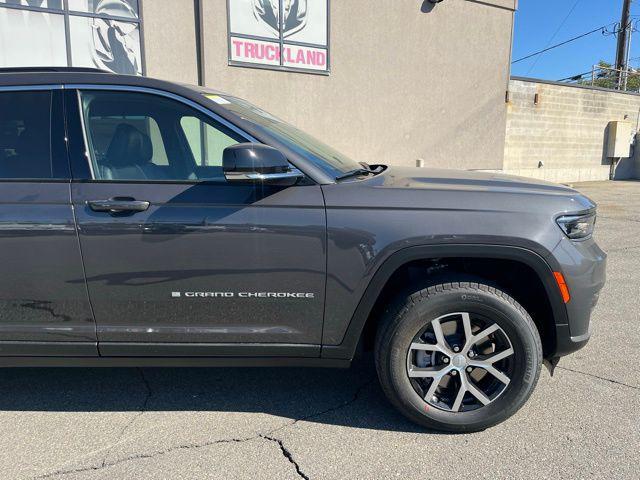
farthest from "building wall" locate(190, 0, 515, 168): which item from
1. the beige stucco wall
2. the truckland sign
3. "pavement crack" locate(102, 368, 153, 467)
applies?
"pavement crack" locate(102, 368, 153, 467)

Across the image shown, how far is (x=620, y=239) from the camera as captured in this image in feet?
25.5

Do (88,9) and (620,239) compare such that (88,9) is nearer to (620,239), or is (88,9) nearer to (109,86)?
(109,86)

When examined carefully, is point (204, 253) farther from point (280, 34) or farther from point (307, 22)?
point (307, 22)

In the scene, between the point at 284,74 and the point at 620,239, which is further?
the point at 284,74

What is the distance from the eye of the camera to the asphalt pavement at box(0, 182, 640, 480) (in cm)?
233

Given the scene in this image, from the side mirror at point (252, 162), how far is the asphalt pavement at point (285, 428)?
4.59 ft

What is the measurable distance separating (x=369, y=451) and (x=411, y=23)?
39.0 ft

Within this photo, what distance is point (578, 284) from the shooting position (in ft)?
8.14

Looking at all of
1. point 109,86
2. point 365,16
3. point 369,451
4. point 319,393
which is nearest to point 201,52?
Result: point 365,16

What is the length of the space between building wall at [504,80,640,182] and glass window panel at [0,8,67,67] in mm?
12516

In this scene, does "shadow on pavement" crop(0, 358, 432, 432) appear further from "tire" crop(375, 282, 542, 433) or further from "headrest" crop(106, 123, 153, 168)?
"headrest" crop(106, 123, 153, 168)

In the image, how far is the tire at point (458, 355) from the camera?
2467 mm

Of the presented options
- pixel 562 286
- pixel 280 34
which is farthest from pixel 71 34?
pixel 562 286

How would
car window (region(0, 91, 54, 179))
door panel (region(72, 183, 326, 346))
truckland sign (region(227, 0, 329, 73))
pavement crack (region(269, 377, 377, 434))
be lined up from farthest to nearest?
1. truckland sign (region(227, 0, 329, 73))
2. pavement crack (region(269, 377, 377, 434))
3. car window (region(0, 91, 54, 179))
4. door panel (region(72, 183, 326, 346))
